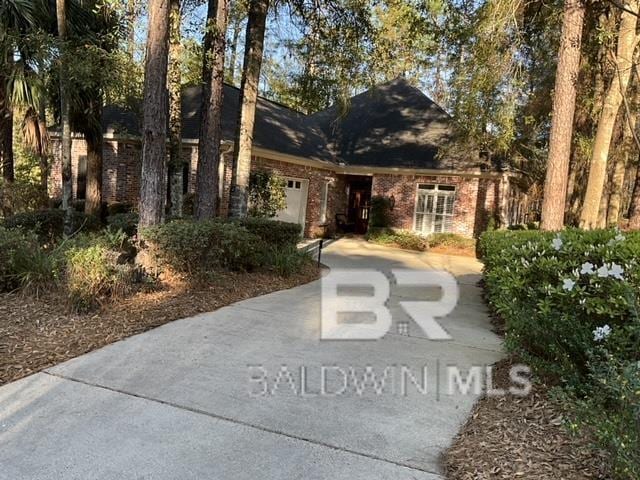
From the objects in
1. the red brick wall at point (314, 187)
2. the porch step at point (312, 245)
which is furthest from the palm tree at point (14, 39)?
the porch step at point (312, 245)

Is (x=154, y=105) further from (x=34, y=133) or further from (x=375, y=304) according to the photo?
Result: (x=34, y=133)

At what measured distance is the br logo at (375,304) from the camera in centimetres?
597

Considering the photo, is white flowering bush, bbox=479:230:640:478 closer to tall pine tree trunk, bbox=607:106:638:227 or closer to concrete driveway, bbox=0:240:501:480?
concrete driveway, bbox=0:240:501:480

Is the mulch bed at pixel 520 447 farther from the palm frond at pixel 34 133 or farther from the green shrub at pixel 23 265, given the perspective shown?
the palm frond at pixel 34 133

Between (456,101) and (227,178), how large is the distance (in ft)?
21.5

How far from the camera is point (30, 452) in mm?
2971

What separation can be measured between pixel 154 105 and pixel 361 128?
47.7 feet

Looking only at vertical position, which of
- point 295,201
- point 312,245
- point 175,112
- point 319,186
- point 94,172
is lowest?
point 312,245

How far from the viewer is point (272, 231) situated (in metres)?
9.83

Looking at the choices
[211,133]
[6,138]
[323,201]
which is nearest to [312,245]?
[323,201]

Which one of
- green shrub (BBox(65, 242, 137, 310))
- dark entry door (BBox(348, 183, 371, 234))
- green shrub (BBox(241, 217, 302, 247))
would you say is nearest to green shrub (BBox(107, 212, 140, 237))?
green shrub (BBox(241, 217, 302, 247))

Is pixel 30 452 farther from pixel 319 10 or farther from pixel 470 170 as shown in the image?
pixel 470 170

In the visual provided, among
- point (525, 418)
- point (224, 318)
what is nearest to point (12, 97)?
point (224, 318)

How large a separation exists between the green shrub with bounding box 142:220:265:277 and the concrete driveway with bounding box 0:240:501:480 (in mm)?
1510
